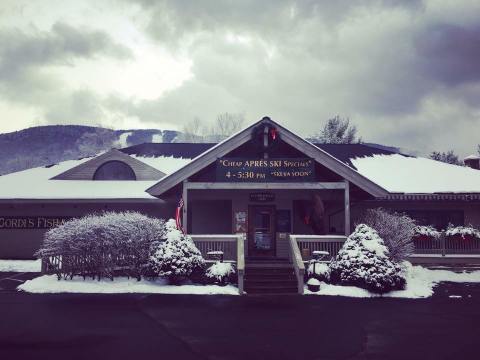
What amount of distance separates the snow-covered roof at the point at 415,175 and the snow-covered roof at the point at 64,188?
1098 cm

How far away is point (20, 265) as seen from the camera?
58.0 feet

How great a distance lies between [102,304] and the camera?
34.3 ft

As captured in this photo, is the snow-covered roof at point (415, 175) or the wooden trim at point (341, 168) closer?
the wooden trim at point (341, 168)

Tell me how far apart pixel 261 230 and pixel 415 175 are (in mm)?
8625

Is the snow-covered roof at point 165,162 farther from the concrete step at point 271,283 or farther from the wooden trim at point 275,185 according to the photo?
the concrete step at point 271,283

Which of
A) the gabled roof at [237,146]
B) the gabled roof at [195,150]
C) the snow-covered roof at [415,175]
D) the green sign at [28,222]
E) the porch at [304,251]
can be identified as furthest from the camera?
the gabled roof at [195,150]

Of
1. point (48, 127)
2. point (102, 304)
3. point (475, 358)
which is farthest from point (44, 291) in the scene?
point (48, 127)

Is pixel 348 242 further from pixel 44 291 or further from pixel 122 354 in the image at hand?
pixel 44 291

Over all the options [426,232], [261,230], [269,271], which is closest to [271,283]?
[269,271]

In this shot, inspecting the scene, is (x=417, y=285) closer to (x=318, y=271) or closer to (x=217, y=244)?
(x=318, y=271)

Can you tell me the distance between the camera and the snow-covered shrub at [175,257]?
41.2 feet

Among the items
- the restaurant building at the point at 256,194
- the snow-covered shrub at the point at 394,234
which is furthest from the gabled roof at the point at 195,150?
the snow-covered shrub at the point at 394,234

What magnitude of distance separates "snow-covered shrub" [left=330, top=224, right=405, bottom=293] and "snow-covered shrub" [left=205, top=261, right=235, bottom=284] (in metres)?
3.45

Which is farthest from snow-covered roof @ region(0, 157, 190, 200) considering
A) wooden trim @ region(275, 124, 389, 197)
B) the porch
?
wooden trim @ region(275, 124, 389, 197)
